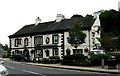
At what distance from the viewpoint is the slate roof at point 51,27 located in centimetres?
6080

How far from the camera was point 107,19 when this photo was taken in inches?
3398

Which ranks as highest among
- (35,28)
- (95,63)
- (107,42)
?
(35,28)

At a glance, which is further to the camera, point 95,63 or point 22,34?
point 22,34

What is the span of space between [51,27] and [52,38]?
116 inches

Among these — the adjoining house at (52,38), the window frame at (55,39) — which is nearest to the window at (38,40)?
the adjoining house at (52,38)

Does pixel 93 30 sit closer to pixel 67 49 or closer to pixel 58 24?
pixel 67 49

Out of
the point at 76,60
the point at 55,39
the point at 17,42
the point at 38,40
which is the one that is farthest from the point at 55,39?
the point at 76,60

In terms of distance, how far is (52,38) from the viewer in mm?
64438

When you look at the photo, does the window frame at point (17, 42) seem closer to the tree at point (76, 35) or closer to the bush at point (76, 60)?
the tree at point (76, 35)

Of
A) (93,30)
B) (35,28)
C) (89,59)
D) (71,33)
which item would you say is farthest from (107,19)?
(89,59)

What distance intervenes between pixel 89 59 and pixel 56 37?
24850mm

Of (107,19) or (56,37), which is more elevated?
(107,19)

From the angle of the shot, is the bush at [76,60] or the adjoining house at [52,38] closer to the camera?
the bush at [76,60]

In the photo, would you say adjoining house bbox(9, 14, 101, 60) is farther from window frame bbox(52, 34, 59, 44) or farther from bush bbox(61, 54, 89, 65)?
bush bbox(61, 54, 89, 65)
